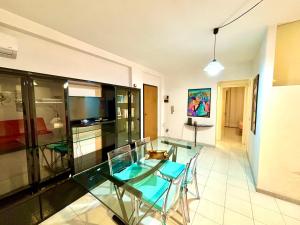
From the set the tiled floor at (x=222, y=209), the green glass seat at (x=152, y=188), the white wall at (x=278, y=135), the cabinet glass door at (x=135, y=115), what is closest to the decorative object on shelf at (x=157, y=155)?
the green glass seat at (x=152, y=188)

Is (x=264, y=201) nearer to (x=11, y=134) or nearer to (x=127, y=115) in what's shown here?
(x=127, y=115)

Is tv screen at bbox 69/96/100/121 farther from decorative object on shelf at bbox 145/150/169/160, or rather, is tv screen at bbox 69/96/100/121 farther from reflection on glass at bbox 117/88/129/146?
decorative object on shelf at bbox 145/150/169/160

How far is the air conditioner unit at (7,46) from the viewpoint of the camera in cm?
155

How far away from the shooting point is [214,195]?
2.11 m

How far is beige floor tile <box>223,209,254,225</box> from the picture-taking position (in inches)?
64.0

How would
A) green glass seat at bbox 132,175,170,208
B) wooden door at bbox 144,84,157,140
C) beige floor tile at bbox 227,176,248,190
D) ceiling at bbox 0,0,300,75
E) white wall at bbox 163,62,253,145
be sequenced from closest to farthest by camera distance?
green glass seat at bbox 132,175,170,208
ceiling at bbox 0,0,300,75
beige floor tile at bbox 227,176,248,190
white wall at bbox 163,62,253,145
wooden door at bbox 144,84,157,140

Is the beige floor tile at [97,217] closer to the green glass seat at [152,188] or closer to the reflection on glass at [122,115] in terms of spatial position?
the green glass seat at [152,188]

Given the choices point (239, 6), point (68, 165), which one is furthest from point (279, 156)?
point (68, 165)

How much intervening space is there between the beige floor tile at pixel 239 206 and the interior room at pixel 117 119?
0.01m

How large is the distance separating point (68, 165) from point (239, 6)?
3.01 metres

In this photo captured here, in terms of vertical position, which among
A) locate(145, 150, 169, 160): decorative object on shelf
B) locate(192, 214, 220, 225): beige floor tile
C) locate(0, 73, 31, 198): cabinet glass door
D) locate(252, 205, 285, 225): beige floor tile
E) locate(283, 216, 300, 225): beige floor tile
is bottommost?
locate(283, 216, 300, 225): beige floor tile

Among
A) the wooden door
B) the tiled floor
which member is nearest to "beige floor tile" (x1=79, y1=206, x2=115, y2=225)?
the tiled floor

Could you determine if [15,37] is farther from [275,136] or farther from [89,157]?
[275,136]

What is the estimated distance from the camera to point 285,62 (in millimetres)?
2002
